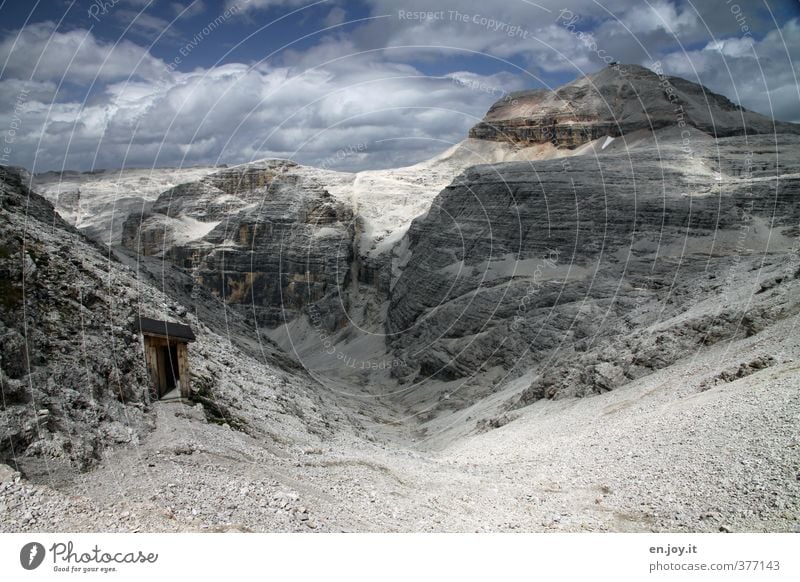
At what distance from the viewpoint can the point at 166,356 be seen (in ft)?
65.4

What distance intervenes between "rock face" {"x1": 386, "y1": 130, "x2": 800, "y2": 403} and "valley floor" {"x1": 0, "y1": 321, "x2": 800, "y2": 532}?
496 inches

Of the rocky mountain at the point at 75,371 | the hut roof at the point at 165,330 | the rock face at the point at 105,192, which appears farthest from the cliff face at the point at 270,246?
the hut roof at the point at 165,330

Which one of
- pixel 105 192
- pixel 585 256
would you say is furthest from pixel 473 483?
pixel 105 192

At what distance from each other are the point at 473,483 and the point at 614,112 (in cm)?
10638

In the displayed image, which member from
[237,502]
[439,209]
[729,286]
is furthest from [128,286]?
[439,209]

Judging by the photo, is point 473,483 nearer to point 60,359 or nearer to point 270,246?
point 60,359

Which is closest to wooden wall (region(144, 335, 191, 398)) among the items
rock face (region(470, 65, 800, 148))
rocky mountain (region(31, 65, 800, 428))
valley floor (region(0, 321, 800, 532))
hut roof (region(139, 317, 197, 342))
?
hut roof (region(139, 317, 197, 342))

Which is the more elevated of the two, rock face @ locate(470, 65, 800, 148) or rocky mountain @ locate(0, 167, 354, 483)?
rock face @ locate(470, 65, 800, 148)

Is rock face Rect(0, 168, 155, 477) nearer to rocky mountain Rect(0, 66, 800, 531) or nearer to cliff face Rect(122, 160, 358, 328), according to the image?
rocky mountain Rect(0, 66, 800, 531)

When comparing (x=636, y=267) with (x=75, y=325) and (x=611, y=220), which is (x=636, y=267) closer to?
(x=611, y=220)

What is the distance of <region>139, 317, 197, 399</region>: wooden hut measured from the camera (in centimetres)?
1894

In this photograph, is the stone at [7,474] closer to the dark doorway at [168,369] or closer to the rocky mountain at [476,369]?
the rocky mountain at [476,369]

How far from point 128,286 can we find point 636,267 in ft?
133

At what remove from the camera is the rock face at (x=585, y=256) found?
39963mm
